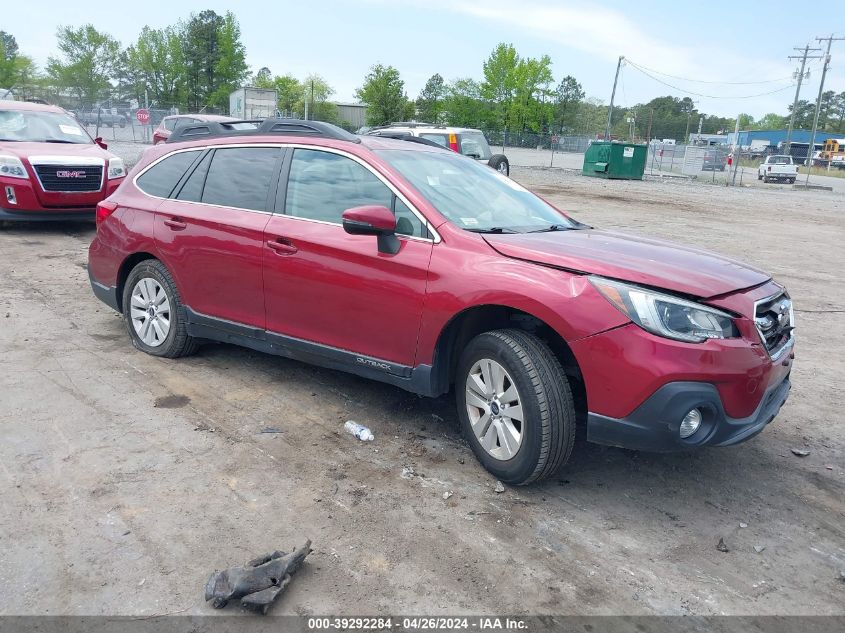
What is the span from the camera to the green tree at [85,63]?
241 feet

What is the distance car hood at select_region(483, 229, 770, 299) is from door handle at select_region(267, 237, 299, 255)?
4.19 feet

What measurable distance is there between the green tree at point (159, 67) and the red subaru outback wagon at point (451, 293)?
7896 centimetres

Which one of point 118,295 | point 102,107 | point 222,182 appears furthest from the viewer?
point 102,107

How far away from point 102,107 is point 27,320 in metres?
37.5

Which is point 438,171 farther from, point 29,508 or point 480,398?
point 29,508

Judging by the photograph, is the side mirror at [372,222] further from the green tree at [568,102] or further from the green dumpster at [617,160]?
the green tree at [568,102]

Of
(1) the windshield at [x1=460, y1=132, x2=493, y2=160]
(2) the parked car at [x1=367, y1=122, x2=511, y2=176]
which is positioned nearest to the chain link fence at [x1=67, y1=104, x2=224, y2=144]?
(2) the parked car at [x1=367, y1=122, x2=511, y2=176]

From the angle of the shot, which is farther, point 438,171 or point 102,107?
point 102,107

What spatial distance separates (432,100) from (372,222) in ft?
278

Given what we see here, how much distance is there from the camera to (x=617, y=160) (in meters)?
33.7

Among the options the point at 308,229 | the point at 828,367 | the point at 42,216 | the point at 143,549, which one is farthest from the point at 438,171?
the point at 42,216

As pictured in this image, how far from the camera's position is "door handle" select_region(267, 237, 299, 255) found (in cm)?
449

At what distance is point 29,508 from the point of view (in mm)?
3344

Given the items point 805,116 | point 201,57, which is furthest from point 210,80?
point 805,116
